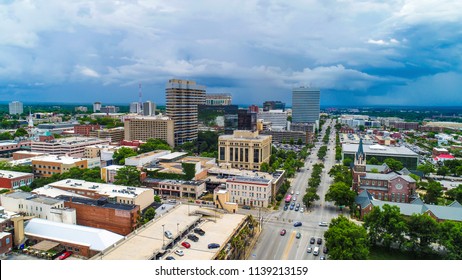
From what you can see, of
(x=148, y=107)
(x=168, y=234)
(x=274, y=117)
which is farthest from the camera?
(x=148, y=107)

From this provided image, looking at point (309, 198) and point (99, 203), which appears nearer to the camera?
point (99, 203)

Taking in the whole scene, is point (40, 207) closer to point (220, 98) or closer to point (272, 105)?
point (220, 98)

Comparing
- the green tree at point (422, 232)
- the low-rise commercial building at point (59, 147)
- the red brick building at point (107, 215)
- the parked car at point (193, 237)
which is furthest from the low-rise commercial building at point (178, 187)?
the low-rise commercial building at point (59, 147)

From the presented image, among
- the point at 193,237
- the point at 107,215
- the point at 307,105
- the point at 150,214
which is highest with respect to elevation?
the point at 307,105

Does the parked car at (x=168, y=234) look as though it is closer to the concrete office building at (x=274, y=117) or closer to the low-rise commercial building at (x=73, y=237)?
the low-rise commercial building at (x=73, y=237)

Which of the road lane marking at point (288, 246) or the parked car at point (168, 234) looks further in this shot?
the road lane marking at point (288, 246)

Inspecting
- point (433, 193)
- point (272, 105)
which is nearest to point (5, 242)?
point (433, 193)

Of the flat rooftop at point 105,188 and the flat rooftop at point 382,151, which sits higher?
the flat rooftop at point 382,151
